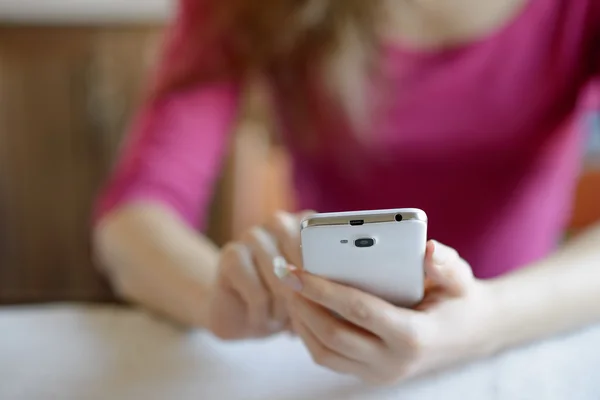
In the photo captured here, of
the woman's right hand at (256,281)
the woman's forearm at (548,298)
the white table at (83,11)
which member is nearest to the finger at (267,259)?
the woman's right hand at (256,281)

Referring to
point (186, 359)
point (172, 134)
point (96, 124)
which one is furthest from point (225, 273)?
point (96, 124)

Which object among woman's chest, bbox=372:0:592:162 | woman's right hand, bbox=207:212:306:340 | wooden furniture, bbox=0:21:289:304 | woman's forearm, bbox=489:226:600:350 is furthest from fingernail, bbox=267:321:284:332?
wooden furniture, bbox=0:21:289:304

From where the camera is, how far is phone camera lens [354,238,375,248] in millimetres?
245

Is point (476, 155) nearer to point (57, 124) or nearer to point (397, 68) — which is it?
point (397, 68)

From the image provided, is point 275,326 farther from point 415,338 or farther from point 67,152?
point 67,152

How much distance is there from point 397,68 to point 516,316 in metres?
0.28

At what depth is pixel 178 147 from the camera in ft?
1.75

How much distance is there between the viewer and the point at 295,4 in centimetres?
53

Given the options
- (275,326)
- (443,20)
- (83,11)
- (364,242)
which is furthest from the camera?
(83,11)

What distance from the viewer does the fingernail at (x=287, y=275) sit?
0.27m

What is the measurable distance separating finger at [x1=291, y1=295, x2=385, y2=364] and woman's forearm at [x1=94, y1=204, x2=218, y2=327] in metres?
0.12

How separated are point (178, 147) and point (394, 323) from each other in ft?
1.04

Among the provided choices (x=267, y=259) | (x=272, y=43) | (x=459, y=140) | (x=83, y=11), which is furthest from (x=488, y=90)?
(x=83, y=11)

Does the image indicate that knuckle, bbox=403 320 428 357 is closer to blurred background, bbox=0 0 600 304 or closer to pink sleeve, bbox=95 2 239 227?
pink sleeve, bbox=95 2 239 227
